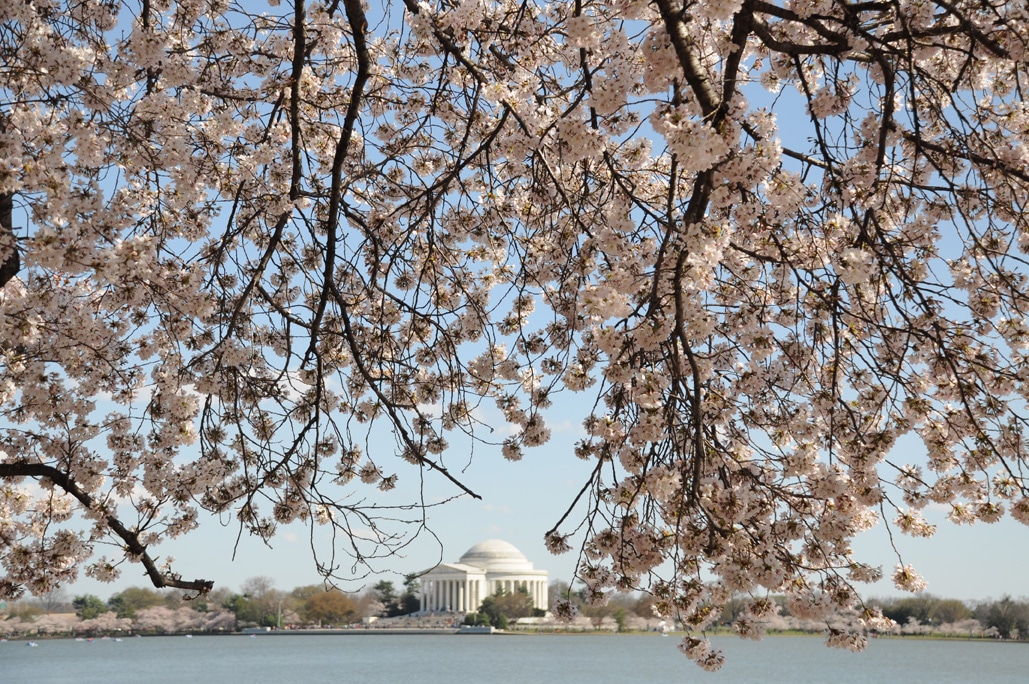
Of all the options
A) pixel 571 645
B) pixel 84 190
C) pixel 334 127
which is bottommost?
pixel 571 645

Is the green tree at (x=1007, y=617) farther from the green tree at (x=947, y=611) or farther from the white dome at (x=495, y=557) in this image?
the white dome at (x=495, y=557)

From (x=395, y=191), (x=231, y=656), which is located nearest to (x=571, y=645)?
(x=231, y=656)

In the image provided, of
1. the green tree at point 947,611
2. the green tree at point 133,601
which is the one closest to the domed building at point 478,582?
the green tree at point 133,601

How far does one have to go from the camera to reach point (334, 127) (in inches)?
204

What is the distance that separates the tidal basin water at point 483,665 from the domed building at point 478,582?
5384 millimetres

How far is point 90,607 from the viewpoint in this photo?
2611 inches

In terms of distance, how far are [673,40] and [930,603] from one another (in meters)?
52.2

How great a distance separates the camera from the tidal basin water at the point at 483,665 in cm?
3394

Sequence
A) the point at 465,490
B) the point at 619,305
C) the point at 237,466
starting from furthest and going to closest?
the point at 237,466 → the point at 465,490 → the point at 619,305

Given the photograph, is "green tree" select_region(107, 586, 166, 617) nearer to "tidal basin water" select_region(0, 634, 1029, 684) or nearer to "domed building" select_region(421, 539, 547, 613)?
"tidal basin water" select_region(0, 634, 1029, 684)

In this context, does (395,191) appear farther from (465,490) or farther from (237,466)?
(465,490)

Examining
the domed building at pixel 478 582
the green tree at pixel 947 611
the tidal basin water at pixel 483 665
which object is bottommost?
the tidal basin water at pixel 483 665

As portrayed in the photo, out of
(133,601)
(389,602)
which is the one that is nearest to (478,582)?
(389,602)

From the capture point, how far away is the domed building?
67812mm
